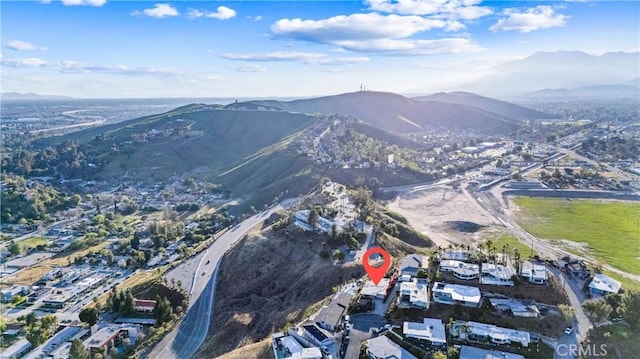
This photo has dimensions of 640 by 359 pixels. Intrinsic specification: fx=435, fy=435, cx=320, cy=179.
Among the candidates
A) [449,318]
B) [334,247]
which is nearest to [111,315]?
[334,247]

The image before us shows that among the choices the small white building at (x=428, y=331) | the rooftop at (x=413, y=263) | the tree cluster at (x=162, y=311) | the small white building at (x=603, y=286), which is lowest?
the tree cluster at (x=162, y=311)

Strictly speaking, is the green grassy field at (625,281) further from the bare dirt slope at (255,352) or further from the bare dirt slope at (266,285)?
the bare dirt slope at (255,352)

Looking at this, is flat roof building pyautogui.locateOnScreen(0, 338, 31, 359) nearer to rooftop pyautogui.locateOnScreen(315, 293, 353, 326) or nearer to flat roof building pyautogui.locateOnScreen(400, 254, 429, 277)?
rooftop pyautogui.locateOnScreen(315, 293, 353, 326)

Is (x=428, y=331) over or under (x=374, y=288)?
under

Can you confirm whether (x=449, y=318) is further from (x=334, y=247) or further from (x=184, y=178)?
(x=184, y=178)

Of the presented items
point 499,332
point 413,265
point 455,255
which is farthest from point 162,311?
point 499,332

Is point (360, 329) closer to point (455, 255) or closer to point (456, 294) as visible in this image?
point (456, 294)

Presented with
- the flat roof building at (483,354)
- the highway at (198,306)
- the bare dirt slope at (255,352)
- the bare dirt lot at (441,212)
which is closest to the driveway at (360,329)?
the bare dirt slope at (255,352)
